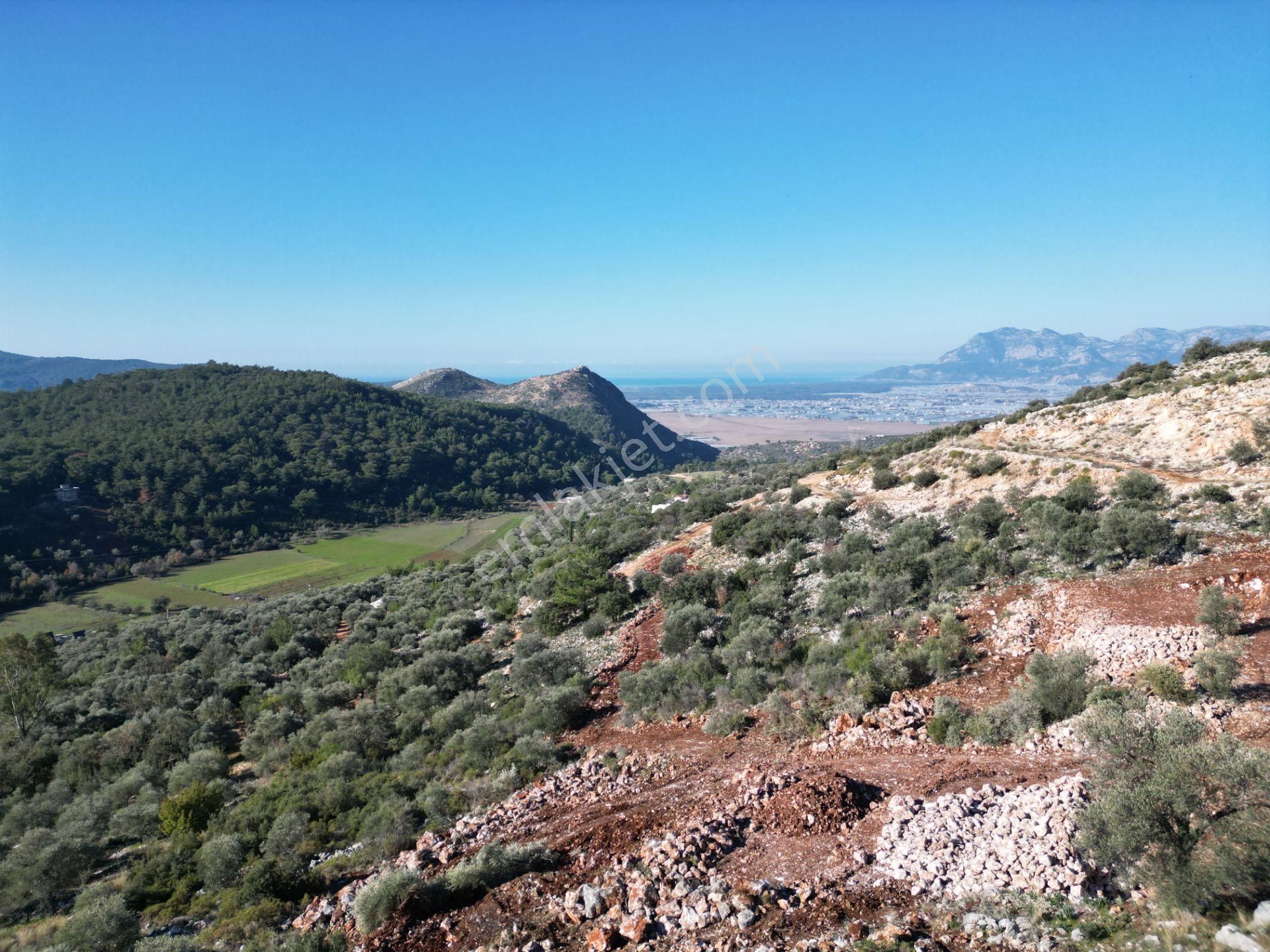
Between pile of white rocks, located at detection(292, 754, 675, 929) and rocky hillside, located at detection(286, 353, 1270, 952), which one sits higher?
rocky hillside, located at detection(286, 353, 1270, 952)

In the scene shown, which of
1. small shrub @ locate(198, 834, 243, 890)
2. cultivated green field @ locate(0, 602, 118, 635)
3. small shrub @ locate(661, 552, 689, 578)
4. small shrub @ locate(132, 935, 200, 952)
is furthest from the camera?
cultivated green field @ locate(0, 602, 118, 635)

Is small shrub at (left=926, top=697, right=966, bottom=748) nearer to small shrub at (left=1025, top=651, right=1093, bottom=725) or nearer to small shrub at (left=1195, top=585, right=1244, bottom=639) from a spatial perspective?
small shrub at (left=1025, top=651, right=1093, bottom=725)

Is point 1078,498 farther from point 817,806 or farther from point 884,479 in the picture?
point 817,806

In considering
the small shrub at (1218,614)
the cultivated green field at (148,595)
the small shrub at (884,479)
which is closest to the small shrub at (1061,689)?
the small shrub at (1218,614)

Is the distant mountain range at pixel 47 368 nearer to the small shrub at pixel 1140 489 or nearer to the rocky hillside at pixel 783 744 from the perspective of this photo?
the rocky hillside at pixel 783 744

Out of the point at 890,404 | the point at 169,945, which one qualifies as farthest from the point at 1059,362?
the point at 169,945

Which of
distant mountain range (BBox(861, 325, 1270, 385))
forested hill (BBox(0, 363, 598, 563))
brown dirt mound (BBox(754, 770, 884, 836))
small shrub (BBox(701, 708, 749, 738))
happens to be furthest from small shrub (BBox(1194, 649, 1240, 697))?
distant mountain range (BBox(861, 325, 1270, 385))
